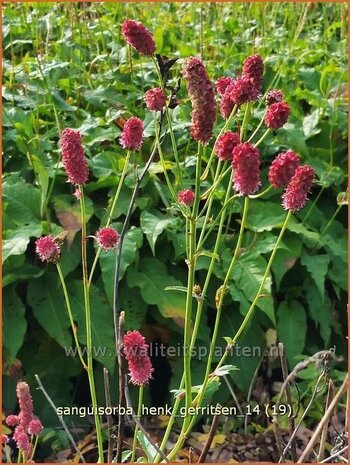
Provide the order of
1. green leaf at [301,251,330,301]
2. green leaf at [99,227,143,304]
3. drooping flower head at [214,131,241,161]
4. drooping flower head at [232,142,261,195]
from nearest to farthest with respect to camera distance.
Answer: drooping flower head at [232,142,261,195]
drooping flower head at [214,131,241,161]
green leaf at [99,227,143,304]
green leaf at [301,251,330,301]

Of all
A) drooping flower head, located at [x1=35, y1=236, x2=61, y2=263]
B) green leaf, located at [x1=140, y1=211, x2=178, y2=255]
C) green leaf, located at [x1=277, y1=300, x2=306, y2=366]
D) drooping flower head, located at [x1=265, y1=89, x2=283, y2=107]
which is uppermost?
drooping flower head, located at [x1=265, y1=89, x2=283, y2=107]

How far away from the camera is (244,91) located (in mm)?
1184

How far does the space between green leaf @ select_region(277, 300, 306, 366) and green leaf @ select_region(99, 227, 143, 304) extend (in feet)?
1.50

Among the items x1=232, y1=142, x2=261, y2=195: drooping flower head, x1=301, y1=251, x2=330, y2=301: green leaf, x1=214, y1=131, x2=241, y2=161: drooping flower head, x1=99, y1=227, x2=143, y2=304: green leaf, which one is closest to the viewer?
x1=232, y1=142, x2=261, y2=195: drooping flower head

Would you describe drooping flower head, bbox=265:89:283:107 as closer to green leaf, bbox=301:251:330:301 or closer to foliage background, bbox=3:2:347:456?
foliage background, bbox=3:2:347:456

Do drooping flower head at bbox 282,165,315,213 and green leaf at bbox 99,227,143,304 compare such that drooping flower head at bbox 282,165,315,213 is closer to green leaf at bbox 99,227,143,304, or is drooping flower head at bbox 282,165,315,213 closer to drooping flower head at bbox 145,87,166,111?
drooping flower head at bbox 145,87,166,111

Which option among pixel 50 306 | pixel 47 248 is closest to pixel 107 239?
pixel 47 248

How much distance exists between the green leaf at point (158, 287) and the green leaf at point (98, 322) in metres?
0.09

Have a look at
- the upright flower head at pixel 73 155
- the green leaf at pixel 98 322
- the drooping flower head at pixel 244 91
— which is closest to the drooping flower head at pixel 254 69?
the drooping flower head at pixel 244 91

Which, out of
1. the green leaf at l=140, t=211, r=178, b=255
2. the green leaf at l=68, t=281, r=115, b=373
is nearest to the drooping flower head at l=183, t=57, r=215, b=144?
the green leaf at l=140, t=211, r=178, b=255

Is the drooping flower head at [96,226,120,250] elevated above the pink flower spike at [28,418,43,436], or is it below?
above

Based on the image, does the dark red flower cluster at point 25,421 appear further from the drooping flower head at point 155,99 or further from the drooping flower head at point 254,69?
the drooping flower head at point 254,69

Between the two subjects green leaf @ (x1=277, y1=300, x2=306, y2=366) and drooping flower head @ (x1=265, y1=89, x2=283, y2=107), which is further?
green leaf @ (x1=277, y1=300, x2=306, y2=366)

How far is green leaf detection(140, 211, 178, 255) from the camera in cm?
200
